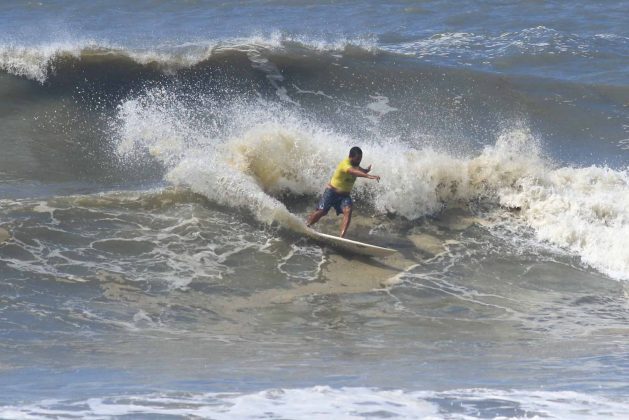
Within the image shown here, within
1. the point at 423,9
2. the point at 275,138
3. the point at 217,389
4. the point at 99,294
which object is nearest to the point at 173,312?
the point at 99,294

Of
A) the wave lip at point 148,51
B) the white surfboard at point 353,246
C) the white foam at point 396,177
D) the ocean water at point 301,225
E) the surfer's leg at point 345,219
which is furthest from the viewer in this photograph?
the wave lip at point 148,51

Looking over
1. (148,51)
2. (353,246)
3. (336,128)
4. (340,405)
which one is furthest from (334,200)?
(148,51)

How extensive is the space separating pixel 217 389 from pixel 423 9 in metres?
18.6

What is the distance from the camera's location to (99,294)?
8.96m

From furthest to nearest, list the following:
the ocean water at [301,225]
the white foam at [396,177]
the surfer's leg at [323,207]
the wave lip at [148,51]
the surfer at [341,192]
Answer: the wave lip at [148,51]
the white foam at [396,177]
the surfer's leg at [323,207]
the surfer at [341,192]
the ocean water at [301,225]

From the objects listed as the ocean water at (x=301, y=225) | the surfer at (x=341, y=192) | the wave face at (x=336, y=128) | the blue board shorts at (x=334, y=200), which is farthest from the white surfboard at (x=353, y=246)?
the wave face at (x=336, y=128)

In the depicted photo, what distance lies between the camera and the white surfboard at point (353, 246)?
10336mm

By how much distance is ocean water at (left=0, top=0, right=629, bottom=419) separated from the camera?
667cm

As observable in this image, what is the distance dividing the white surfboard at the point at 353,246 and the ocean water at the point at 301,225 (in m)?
0.12

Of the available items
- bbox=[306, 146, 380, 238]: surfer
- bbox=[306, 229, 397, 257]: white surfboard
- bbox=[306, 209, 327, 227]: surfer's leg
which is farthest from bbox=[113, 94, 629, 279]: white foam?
bbox=[306, 229, 397, 257]: white surfboard

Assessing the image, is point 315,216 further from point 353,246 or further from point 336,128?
point 336,128

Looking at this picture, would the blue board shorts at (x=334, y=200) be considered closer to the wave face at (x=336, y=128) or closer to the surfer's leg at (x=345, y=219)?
the surfer's leg at (x=345, y=219)

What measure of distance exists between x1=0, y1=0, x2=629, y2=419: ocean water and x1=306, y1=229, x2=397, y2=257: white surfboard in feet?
0.38

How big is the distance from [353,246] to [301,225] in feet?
2.52
